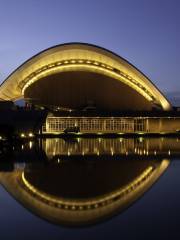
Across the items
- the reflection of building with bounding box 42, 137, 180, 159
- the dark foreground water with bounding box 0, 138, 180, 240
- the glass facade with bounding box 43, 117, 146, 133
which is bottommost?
the dark foreground water with bounding box 0, 138, 180, 240

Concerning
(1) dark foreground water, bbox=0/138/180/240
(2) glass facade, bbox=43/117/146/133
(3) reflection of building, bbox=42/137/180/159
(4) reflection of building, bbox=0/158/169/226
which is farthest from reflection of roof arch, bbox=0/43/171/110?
(1) dark foreground water, bbox=0/138/180/240

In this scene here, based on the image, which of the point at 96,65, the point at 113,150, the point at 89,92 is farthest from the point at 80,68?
the point at 113,150

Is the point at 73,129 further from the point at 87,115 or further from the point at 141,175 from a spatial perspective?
the point at 141,175

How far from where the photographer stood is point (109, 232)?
6.58 m

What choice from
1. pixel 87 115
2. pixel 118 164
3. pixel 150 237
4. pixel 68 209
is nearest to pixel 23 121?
pixel 87 115

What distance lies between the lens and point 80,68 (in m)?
48.9

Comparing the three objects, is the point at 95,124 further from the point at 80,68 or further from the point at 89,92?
the point at 80,68

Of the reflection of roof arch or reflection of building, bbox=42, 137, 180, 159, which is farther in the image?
the reflection of roof arch

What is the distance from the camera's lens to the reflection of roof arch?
144 ft

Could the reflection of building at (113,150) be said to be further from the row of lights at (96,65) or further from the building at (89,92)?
the row of lights at (96,65)

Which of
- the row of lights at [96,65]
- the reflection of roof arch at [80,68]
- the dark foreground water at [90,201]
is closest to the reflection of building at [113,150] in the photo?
the dark foreground water at [90,201]

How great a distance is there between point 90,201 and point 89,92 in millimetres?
41965

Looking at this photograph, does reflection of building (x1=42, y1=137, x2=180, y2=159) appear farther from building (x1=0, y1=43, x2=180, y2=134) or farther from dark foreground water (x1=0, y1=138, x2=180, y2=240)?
building (x1=0, y1=43, x2=180, y2=134)

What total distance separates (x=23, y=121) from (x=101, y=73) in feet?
45.7
